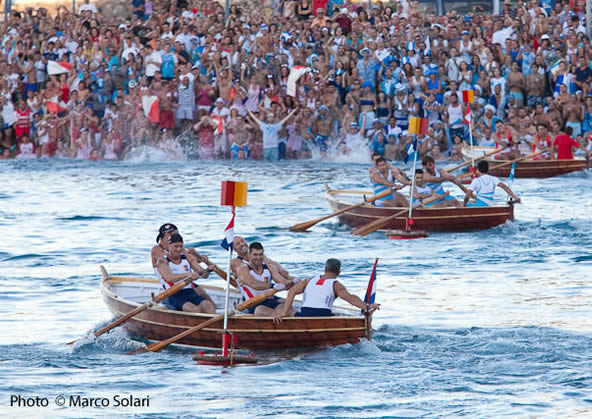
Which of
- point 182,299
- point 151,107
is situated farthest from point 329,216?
point 151,107

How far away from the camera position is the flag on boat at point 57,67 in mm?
32250

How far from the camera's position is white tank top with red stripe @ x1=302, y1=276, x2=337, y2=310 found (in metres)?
13.2

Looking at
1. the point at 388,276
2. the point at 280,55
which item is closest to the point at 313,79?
the point at 280,55

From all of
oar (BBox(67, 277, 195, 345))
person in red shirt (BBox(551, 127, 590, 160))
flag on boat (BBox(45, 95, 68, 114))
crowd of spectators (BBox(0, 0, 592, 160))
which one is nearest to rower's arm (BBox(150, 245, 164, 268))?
oar (BBox(67, 277, 195, 345))

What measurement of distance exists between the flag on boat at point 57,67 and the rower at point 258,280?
19.5 m

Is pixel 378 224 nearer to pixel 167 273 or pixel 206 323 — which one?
pixel 167 273

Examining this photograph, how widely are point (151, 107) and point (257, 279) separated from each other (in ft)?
58.0

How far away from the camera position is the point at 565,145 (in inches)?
1147

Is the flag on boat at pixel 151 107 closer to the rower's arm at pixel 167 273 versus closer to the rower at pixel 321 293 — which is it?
the rower's arm at pixel 167 273

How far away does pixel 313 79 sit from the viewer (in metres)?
30.0

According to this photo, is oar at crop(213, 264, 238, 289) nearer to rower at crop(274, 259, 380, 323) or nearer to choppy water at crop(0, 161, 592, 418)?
choppy water at crop(0, 161, 592, 418)

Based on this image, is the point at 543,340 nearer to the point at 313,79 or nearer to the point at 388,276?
the point at 388,276

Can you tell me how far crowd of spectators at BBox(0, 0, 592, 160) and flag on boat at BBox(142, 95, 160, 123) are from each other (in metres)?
0.03

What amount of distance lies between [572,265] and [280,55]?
13.5m
